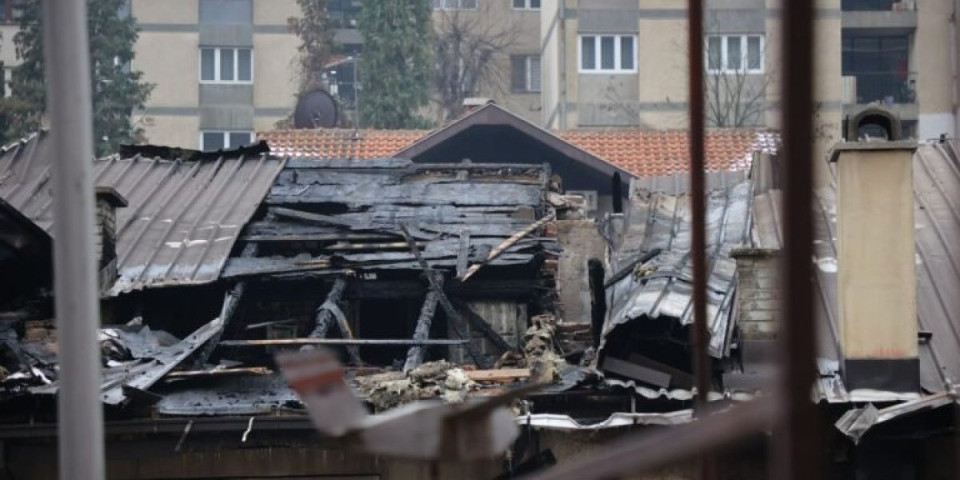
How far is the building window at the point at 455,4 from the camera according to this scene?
5053 cm

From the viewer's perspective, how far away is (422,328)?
47.9ft

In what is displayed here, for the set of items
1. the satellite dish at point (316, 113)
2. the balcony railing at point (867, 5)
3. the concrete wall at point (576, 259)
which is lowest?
the concrete wall at point (576, 259)

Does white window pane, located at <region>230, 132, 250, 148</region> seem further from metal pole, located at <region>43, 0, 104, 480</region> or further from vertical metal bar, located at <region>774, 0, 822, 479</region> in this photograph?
vertical metal bar, located at <region>774, 0, 822, 479</region>

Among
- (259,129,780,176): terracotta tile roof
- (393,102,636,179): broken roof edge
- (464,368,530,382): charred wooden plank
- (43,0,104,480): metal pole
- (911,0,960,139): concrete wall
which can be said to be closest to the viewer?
(43,0,104,480): metal pole

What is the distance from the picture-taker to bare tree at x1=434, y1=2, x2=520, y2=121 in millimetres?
49406

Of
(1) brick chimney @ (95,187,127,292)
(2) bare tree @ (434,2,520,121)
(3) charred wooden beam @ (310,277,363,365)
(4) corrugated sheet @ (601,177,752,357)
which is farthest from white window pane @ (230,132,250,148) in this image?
(3) charred wooden beam @ (310,277,363,365)

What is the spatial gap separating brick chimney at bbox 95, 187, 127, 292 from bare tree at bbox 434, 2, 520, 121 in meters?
33.6

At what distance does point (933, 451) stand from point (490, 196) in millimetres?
6394

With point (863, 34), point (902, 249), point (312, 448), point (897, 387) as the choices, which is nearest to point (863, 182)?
point (902, 249)

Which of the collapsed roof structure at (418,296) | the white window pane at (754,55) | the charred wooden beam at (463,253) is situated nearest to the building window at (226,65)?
the white window pane at (754,55)

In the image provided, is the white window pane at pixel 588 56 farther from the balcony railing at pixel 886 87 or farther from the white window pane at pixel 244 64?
the white window pane at pixel 244 64

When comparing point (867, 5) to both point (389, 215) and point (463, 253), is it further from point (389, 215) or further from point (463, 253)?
point (463, 253)

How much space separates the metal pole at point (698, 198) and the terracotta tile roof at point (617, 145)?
84.3 ft

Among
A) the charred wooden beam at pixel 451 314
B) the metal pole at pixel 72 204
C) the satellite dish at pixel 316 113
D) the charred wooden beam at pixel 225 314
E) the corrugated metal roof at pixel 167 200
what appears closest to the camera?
the metal pole at pixel 72 204
